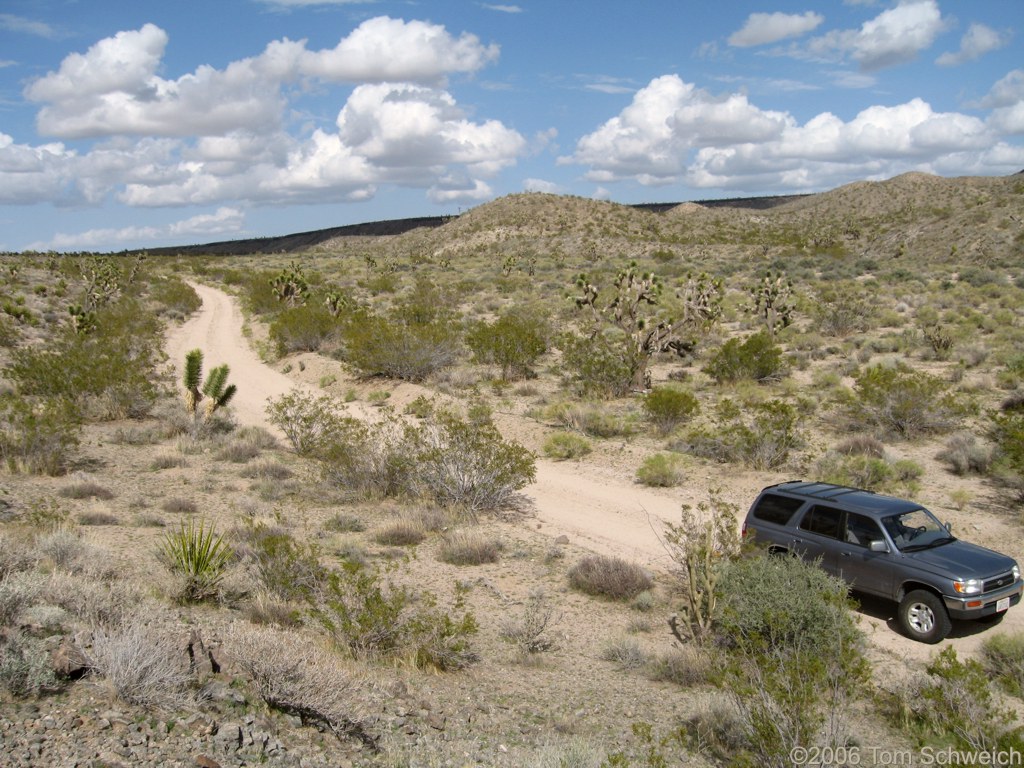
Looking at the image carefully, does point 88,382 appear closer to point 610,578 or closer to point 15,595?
point 15,595

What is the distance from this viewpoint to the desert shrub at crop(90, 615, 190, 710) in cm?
502

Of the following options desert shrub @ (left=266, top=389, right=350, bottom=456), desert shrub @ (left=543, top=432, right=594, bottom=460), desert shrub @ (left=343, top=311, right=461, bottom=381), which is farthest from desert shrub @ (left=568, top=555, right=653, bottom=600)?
desert shrub @ (left=343, top=311, right=461, bottom=381)

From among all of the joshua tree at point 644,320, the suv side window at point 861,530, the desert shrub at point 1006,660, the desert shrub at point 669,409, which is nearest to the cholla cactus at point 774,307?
the joshua tree at point 644,320

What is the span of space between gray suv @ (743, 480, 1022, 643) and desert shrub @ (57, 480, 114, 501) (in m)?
10.5

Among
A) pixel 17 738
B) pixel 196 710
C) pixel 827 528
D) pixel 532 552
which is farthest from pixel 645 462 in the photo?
pixel 17 738

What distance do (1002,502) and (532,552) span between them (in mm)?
8326

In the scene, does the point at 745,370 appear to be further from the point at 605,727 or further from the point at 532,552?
the point at 605,727

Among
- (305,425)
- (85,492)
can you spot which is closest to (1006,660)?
(85,492)

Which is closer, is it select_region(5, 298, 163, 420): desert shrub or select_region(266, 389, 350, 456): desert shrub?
select_region(266, 389, 350, 456): desert shrub

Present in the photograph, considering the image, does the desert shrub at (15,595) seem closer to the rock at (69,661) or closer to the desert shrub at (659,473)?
the rock at (69,661)

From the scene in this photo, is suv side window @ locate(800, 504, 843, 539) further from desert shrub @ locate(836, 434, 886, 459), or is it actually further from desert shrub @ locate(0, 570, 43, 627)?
desert shrub @ locate(0, 570, 43, 627)

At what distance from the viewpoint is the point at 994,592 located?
26.5 feet

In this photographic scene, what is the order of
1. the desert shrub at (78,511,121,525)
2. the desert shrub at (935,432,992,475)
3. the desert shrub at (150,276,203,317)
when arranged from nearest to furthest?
the desert shrub at (78,511,121,525)
the desert shrub at (935,432,992,475)
the desert shrub at (150,276,203,317)

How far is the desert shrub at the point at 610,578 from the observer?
31.4ft
